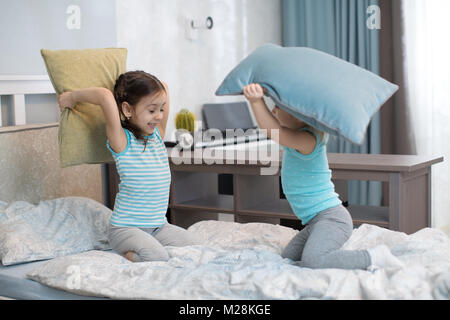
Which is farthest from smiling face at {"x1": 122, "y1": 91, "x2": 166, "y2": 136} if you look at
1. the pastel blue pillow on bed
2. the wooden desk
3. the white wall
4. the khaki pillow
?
the white wall

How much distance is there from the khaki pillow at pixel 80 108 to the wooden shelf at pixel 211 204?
686mm

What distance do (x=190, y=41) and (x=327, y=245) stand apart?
88.1 inches

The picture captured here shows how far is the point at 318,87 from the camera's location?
57.5 inches

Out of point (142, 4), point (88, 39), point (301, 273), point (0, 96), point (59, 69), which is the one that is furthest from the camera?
point (142, 4)

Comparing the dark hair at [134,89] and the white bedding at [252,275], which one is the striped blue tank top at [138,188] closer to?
the dark hair at [134,89]

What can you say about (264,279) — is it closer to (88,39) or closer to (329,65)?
(329,65)

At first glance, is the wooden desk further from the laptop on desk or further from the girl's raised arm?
the girl's raised arm

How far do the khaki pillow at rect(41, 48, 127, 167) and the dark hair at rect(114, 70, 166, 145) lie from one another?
0.13m

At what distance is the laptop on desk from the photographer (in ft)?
11.1

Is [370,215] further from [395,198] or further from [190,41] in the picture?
[190,41]

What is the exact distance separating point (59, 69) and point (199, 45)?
172 cm

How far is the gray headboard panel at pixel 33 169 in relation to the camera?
2160mm

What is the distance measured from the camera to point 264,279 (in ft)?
4.28
